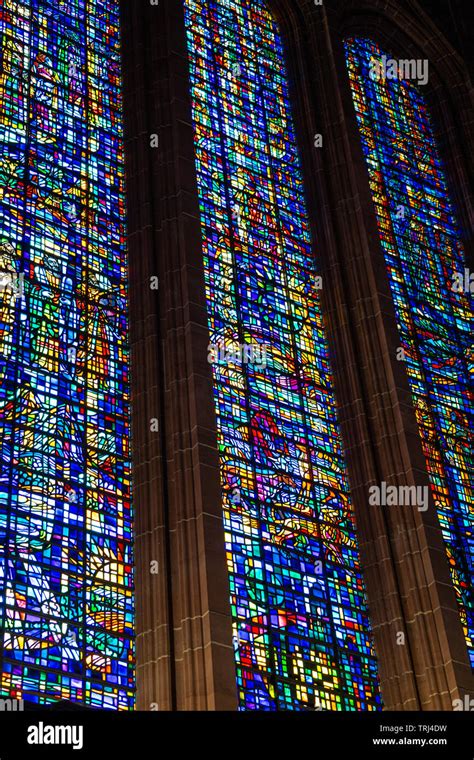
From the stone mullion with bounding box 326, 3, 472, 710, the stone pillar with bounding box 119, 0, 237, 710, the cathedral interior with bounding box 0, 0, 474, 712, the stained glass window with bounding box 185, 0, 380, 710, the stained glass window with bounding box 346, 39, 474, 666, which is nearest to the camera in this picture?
the stone pillar with bounding box 119, 0, 237, 710

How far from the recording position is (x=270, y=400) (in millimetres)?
Answer: 19266

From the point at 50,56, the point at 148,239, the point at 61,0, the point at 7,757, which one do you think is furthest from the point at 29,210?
the point at 7,757

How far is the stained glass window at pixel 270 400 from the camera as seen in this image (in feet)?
55.1

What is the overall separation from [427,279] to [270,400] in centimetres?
581

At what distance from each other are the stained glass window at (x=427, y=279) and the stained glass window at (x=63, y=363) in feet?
17.8

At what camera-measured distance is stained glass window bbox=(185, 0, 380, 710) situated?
16.8 m

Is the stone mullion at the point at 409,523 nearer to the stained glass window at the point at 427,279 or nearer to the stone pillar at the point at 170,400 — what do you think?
the stained glass window at the point at 427,279

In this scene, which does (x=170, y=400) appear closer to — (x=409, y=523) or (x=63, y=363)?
(x=63, y=363)

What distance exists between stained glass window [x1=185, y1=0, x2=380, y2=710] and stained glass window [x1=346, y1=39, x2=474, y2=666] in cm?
183

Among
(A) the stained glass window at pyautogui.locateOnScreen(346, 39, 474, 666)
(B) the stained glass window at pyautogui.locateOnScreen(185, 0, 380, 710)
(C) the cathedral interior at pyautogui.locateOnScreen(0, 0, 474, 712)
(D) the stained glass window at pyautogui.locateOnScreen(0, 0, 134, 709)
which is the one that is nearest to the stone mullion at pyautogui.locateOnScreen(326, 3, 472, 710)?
→ (C) the cathedral interior at pyautogui.locateOnScreen(0, 0, 474, 712)

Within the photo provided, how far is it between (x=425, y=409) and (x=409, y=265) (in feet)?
11.2

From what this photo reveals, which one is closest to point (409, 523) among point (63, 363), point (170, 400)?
point (170, 400)

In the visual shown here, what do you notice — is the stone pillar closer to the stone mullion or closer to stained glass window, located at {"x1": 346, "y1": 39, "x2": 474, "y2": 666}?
the stone mullion

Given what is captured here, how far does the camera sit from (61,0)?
861 inches
